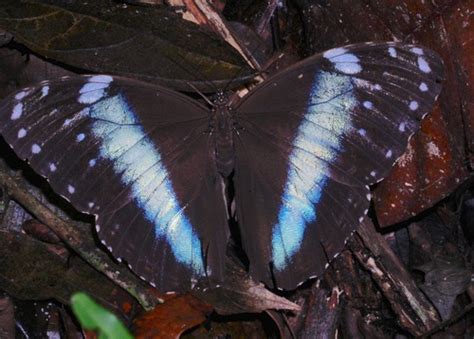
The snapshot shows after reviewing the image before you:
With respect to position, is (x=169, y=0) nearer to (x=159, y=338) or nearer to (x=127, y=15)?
(x=127, y=15)

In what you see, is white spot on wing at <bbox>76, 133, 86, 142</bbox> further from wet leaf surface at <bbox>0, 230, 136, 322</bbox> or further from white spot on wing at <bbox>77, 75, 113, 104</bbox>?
wet leaf surface at <bbox>0, 230, 136, 322</bbox>

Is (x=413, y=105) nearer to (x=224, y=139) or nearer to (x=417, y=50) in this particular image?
(x=417, y=50)

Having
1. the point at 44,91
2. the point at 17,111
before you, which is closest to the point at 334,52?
the point at 44,91

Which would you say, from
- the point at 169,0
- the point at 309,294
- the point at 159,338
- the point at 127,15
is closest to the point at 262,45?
the point at 169,0

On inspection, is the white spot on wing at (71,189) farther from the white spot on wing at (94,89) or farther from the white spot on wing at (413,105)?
the white spot on wing at (413,105)

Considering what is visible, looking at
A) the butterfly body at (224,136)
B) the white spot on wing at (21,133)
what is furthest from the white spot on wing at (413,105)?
the white spot on wing at (21,133)

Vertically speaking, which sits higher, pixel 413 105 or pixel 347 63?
pixel 347 63
